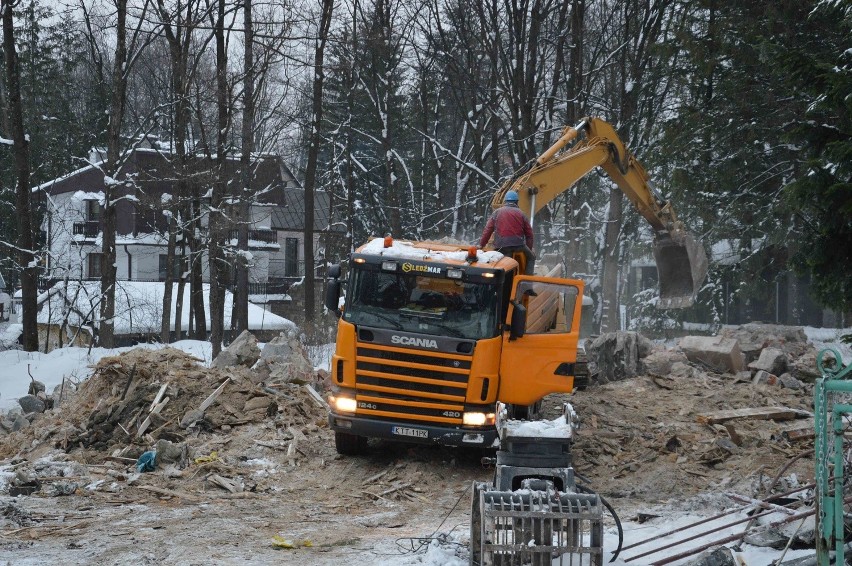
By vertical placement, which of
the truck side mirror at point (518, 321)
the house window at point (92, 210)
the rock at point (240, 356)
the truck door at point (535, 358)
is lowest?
the rock at point (240, 356)

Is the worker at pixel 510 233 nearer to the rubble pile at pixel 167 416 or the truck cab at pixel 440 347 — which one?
the truck cab at pixel 440 347

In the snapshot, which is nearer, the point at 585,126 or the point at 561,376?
the point at 561,376

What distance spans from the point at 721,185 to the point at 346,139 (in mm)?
17108

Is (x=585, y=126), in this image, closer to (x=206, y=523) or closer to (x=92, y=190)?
(x=206, y=523)

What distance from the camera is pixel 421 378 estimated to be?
11.8 metres

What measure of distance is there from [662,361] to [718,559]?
14.3 meters

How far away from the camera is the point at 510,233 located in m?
13.0

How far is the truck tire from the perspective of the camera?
41.9ft

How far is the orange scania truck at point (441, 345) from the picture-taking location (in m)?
11.7

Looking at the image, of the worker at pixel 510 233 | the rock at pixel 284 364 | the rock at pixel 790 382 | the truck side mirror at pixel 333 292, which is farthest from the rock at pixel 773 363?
the truck side mirror at pixel 333 292

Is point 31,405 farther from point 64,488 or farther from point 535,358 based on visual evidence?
point 535,358

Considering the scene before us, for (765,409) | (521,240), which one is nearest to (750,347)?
(765,409)

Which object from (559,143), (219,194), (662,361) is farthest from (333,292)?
(219,194)

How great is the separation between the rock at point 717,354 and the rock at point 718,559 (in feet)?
48.1
